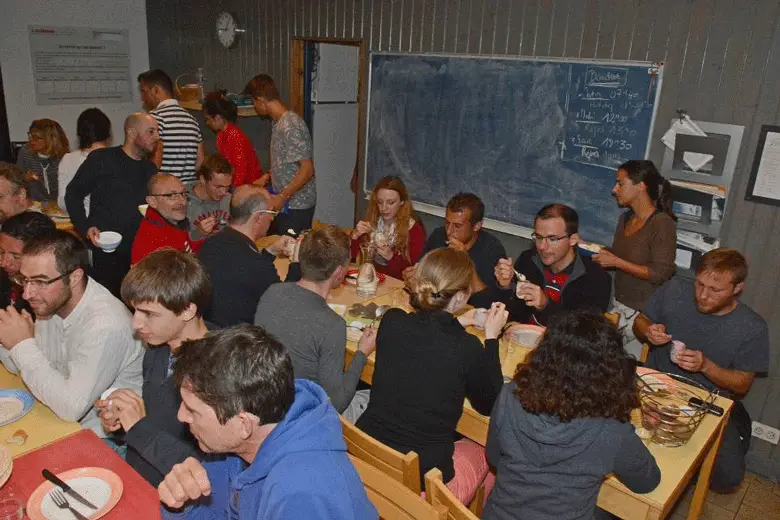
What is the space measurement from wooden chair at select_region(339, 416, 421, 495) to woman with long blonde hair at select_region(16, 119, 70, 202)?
4350 millimetres

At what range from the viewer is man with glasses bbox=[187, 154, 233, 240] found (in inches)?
169

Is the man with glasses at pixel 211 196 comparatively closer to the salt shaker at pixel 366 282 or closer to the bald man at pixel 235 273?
the bald man at pixel 235 273

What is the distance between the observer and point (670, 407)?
7.90 feet

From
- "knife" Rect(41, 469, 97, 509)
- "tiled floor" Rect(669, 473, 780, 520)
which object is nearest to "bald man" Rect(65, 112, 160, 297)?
"knife" Rect(41, 469, 97, 509)

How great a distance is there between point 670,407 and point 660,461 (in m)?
0.29

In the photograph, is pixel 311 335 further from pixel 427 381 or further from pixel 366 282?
pixel 366 282

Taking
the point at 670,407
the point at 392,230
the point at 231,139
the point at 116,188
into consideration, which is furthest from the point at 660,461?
the point at 231,139

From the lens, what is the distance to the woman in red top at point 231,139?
17.7 feet

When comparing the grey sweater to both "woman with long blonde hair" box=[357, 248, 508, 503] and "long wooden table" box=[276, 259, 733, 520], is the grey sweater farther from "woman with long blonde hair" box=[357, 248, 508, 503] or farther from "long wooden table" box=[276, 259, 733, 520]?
"long wooden table" box=[276, 259, 733, 520]

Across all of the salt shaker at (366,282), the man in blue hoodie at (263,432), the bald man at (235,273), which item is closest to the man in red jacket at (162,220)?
the bald man at (235,273)

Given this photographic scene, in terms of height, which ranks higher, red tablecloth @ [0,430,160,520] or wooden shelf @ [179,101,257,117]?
wooden shelf @ [179,101,257,117]

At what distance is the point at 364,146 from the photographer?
561 cm

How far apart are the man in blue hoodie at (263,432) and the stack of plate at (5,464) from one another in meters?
0.62

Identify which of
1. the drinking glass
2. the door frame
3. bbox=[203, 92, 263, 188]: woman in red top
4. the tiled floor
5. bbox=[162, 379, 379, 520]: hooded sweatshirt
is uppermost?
the door frame
